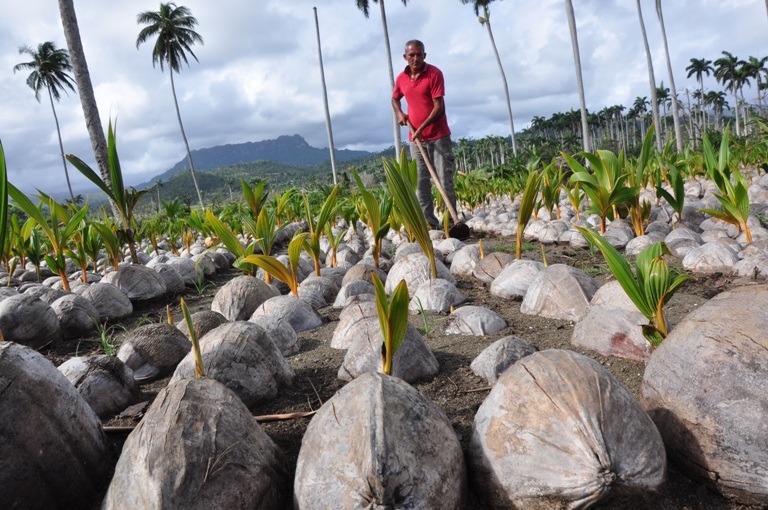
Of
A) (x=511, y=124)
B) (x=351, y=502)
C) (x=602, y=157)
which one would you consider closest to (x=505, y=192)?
(x=602, y=157)

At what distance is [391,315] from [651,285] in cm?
74

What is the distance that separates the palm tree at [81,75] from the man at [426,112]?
466cm

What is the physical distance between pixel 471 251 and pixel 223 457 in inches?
89.3

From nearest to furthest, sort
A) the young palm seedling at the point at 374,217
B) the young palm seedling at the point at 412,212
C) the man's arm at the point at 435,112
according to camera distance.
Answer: the young palm seedling at the point at 412,212, the young palm seedling at the point at 374,217, the man's arm at the point at 435,112

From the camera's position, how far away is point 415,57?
14.4 feet

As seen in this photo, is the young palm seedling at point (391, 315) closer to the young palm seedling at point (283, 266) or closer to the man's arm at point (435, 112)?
the young palm seedling at point (283, 266)

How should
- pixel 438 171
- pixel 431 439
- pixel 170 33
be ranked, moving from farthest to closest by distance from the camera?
pixel 170 33 → pixel 438 171 → pixel 431 439

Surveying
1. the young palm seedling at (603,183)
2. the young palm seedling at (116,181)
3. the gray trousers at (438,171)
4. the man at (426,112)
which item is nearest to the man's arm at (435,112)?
the man at (426,112)

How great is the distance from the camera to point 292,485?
1.04 m

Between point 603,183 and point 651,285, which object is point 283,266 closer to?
point 651,285

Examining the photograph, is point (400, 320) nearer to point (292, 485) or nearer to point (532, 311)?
point (292, 485)

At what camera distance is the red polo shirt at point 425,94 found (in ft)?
14.8

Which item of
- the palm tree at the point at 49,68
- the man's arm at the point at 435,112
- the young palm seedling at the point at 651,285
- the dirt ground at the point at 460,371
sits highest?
the palm tree at the point at 49,68

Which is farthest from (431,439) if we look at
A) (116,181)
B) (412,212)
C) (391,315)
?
(116,181)
